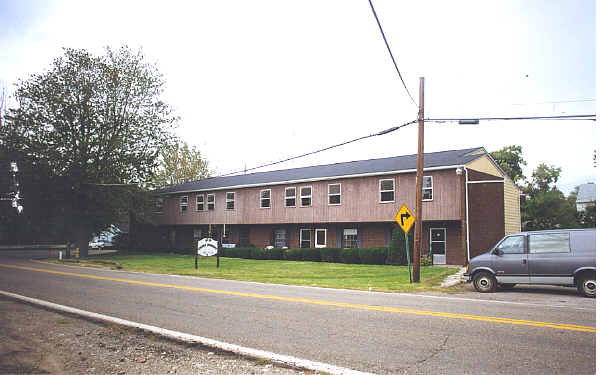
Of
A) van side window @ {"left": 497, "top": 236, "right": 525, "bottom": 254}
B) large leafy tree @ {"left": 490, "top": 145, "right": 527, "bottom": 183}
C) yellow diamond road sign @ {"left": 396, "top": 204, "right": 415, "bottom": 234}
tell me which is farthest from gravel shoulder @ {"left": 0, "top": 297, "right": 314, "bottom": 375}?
large leafy tree @ {"left": 490, "top": 145, "right": 527, "bottom": 183}

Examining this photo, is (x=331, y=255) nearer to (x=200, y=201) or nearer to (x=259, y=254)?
(x=259, y=254)

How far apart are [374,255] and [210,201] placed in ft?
59.8

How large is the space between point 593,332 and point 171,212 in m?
39.6

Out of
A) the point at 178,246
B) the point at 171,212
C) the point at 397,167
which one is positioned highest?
the point at 397,167

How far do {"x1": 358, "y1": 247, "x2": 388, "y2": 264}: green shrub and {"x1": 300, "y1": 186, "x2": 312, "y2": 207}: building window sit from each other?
22.8ft

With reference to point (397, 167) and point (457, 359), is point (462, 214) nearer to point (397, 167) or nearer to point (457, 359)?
point (397, 167)

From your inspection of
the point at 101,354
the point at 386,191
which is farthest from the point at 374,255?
the point at 101,354

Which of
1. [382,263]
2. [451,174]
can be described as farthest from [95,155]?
[451,174]

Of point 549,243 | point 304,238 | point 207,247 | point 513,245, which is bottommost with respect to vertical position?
point 304,238

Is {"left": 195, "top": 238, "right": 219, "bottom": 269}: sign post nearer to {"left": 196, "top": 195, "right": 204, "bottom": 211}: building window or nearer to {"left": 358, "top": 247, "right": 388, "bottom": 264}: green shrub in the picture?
{"left": 358, "top": 247, "right": 388, "bottom": 264}: green shrub

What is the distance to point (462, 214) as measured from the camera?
24.6m

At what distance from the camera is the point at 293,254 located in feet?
99.1

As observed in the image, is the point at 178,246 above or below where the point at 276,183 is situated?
below

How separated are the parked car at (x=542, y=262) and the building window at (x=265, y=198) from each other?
71.8 feet
